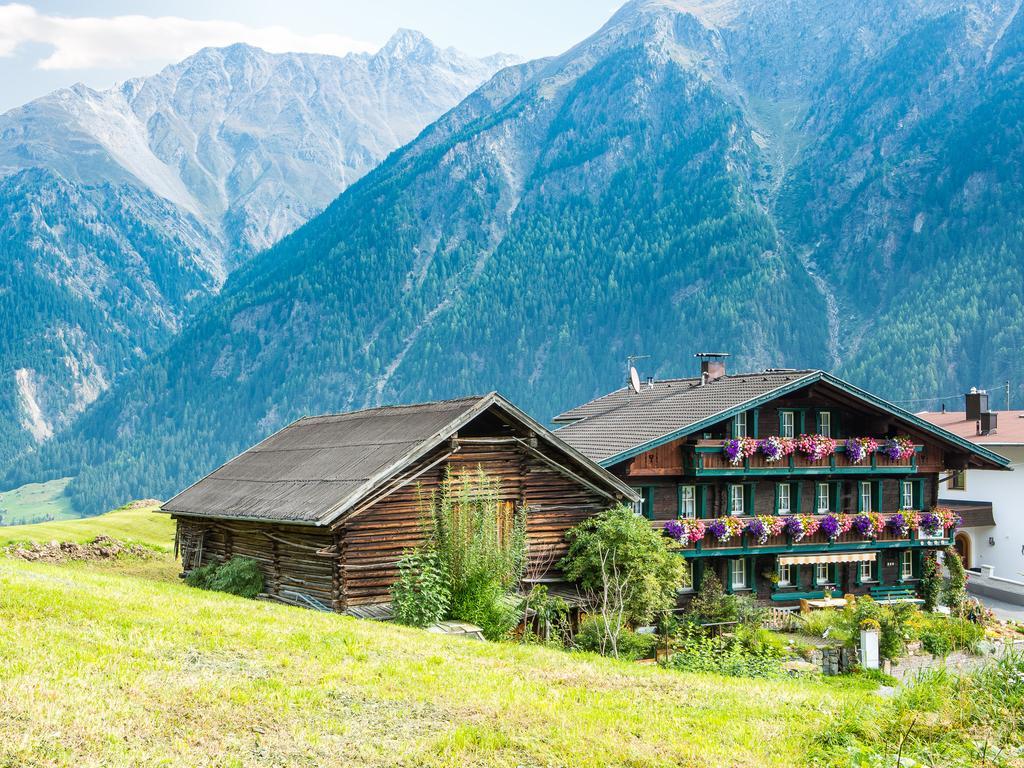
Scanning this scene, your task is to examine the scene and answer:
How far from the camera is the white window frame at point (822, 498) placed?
41719 mm

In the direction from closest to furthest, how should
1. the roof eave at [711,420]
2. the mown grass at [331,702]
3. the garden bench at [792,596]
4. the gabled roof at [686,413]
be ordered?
the mown grass at [331,702] < the roof eave at [711,420] < the gabled roof at [686,413] < the garden bench at [792,596]

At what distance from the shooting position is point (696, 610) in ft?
123

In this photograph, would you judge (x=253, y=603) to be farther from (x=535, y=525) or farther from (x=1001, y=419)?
(x=1001, y=419)

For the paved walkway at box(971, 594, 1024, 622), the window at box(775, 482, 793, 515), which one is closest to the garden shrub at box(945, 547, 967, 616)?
the paved walkway at box(971, 594, 1024, 622)

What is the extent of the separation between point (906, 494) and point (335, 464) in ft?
80.4

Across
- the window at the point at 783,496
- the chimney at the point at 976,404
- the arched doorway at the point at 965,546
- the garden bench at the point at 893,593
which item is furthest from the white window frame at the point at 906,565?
the chimney at the point at 976,404

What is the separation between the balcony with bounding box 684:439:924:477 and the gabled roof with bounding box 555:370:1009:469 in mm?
1080

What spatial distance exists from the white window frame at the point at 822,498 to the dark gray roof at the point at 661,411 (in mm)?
4611

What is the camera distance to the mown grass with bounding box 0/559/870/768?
11008 mm

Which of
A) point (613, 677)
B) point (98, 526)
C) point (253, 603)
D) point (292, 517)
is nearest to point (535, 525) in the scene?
point (292, 517)

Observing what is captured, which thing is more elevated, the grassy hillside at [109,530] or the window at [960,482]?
the window at [960,482]

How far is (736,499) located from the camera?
40.2m

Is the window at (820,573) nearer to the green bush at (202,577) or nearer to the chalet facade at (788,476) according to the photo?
the chalet facade at (788,476)

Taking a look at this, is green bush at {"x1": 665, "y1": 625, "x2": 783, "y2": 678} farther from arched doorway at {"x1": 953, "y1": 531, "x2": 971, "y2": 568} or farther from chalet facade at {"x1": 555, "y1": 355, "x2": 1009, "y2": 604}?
arched doorway at {"x1": 953, "y1": 531, "x2": 971, "y2": 568}
